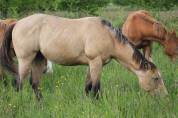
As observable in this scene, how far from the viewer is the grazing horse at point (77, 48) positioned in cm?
714

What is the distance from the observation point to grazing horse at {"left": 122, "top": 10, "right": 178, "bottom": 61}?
381 inches

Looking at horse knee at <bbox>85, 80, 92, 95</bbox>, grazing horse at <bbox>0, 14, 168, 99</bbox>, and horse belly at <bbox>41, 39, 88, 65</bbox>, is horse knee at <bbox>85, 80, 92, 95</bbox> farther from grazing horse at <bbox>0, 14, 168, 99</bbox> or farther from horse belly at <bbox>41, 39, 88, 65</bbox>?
horse belly at <bbox>41, 39, 88, 65</bbox>

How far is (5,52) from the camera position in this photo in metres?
8.19

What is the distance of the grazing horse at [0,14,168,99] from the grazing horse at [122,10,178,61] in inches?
99.7

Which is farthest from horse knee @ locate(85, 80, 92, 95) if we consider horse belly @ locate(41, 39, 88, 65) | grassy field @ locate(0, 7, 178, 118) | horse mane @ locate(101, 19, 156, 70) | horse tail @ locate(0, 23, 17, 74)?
horse tail @ locate(0, 23, 17, 74)

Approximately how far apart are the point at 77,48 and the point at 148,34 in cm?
294

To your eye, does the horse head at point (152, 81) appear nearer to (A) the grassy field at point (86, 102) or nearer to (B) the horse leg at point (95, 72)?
(A) the grassy field at point (86, 102)

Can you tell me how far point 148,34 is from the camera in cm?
980

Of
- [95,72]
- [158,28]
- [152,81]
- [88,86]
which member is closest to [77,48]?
[95,72]

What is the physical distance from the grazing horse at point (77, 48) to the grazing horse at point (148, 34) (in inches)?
99.7

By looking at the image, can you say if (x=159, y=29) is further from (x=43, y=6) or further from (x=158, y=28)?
(x=43, y=6)

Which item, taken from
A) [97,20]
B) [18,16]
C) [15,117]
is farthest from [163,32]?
[18,16]

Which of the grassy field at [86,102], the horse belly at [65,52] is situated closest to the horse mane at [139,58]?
the grassy field at [86,102]

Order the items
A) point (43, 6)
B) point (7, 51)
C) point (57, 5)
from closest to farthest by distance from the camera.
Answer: point (7, 51), point (43, 6), point (57, 5)
